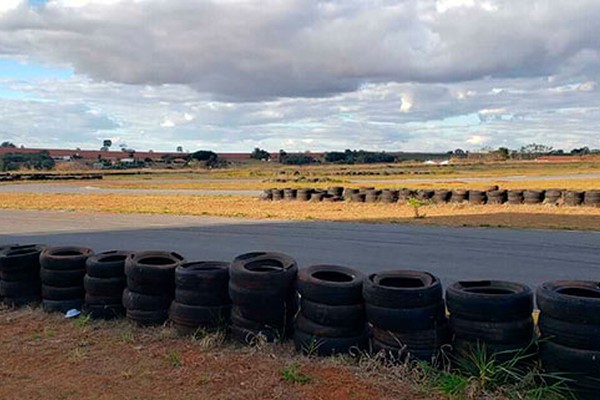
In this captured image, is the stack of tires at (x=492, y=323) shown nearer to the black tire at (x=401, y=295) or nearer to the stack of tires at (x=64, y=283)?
the black tire at (x=401, y=295)

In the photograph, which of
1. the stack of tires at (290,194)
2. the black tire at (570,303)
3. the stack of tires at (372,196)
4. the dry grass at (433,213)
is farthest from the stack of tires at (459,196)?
the black tire at (570,303)

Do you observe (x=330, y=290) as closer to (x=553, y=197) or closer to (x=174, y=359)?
(x=174, y=359)

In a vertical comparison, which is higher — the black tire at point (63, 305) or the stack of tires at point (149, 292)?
the stack of tires at point (149, 292)

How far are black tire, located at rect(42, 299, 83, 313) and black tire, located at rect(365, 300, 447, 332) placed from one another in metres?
3.67

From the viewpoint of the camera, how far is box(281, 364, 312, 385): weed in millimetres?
4332

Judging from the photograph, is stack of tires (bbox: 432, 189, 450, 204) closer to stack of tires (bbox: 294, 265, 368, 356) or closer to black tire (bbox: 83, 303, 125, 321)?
black tire (bbox: 83, 303, 125, 321)

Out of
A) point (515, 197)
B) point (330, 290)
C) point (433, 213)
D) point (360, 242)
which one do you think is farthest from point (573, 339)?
point (515, 197)

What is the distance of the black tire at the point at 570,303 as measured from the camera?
3.96 metres

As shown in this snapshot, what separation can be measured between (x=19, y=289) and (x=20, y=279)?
121 millimetres

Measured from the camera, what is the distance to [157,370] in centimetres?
464

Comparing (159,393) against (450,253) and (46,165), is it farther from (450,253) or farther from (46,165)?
(46,165)

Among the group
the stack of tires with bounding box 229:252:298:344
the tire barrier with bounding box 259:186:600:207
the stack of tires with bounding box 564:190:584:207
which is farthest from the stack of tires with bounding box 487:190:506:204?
the stack of tires with bounding box 229:252:298:344

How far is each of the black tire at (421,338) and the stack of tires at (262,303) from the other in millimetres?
1064

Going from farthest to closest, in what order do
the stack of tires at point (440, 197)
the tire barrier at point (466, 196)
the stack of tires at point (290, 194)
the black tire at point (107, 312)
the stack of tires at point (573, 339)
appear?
the stack of tires at point (290, 194) < the stack of tires at point (440, 197) < the tire barrier at point (466, 196) < the black tire at point (107, 312) < the stack of tires at point (573, 339)
